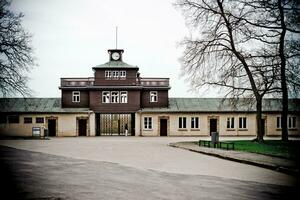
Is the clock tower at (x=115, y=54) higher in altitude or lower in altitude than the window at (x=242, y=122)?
higher

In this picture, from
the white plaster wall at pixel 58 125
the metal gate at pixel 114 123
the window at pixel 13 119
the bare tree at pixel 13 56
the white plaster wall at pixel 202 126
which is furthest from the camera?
the metal gate at pixel 114 123

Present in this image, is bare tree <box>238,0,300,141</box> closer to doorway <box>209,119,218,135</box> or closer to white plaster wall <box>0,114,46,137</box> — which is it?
doorway <box>209,119,218,135</box>

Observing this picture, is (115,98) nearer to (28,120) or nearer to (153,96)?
(153,96)

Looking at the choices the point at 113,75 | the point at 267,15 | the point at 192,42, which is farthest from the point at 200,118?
the point at 267,15

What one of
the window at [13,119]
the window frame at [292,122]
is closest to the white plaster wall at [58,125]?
the window at [13,119]

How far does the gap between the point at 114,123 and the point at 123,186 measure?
39.3 meters

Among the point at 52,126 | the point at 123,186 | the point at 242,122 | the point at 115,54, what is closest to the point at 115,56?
the point at 115,54

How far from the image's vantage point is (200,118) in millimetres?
46438

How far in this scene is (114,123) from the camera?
158ft

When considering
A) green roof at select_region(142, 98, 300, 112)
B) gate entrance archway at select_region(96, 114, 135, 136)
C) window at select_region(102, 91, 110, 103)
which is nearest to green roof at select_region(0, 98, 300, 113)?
green roof at select_region(142, 98, 300, 112)

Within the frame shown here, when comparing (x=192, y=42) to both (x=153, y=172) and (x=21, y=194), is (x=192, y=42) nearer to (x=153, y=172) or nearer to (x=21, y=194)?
(x=153, y=172)

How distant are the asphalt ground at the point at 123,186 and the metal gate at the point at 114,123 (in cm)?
3514

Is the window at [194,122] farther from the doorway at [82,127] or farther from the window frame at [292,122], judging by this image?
the doorway at [82,127]

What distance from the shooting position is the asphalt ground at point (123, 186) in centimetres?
802
